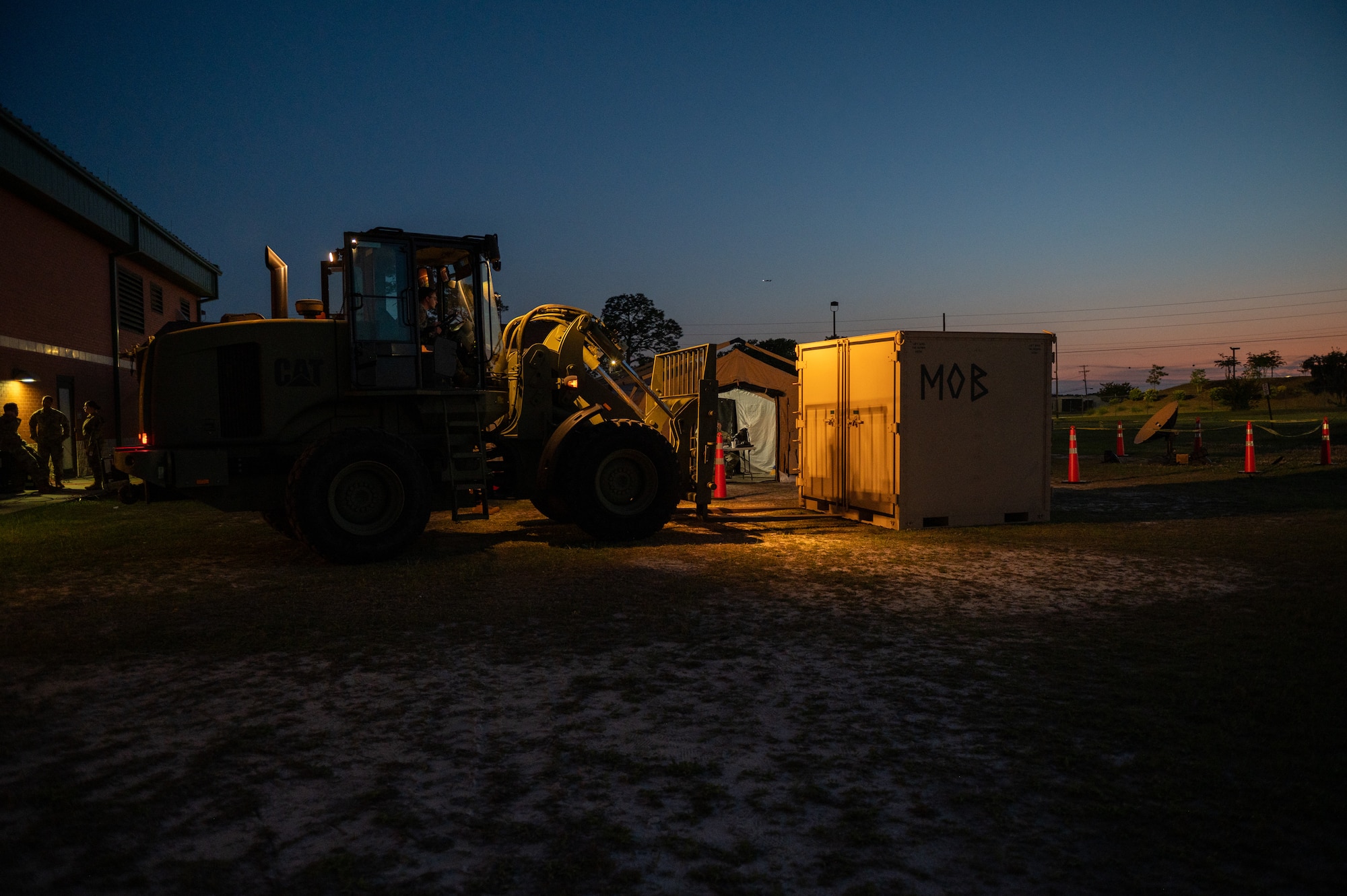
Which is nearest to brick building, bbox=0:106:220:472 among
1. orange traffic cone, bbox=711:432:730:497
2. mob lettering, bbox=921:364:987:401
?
orange traffic cone, bbox=711:432:730:497

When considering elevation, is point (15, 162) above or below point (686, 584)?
above

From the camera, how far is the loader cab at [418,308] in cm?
948

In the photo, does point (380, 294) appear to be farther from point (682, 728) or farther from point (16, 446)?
point (16, 446)

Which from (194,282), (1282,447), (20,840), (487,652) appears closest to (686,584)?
(487,652)

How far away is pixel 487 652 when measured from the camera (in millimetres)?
5734

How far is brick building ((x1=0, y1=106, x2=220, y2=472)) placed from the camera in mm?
17703

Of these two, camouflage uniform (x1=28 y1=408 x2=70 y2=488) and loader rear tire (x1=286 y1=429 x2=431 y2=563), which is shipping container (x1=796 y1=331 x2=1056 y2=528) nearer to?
loader rear tire (x1=286 y1=429 x2=431 y2=563)

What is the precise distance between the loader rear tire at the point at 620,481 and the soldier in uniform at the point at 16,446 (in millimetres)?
11931

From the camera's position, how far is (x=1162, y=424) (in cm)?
2133

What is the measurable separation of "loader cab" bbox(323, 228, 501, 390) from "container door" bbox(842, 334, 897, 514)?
4.96m

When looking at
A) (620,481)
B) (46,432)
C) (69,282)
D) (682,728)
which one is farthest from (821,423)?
(69,282)

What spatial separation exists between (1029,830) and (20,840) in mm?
3681

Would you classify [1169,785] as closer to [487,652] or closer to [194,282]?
[487,652]

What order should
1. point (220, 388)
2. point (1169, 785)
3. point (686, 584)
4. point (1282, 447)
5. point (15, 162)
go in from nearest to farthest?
point (1169, 785) < point (686, 584) < point (220, 388) < point (15, 162) < point (1282, 447)
